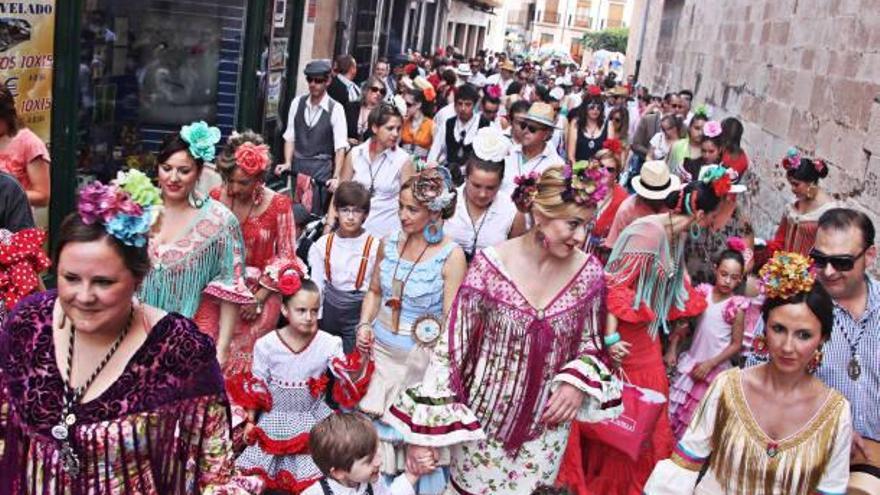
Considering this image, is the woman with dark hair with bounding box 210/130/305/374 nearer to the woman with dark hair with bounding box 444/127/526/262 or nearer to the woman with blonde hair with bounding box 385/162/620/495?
the woman with dark hair with bounding box 444/127/526/262

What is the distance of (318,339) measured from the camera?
18.0 ft

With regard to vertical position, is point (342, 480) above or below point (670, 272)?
below

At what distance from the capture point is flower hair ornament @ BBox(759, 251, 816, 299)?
3.70 metres

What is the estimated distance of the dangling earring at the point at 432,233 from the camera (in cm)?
549

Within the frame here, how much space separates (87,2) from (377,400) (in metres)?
4.45

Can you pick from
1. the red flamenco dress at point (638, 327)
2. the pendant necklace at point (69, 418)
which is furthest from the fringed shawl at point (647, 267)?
the pendant necklace at point (69, 418)

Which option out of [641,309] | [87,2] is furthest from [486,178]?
[87,2]

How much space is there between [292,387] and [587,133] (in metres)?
7.44

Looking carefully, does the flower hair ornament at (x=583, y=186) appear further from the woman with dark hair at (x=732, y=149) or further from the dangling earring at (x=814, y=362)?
the woman with dark hair at (x=732, y=149)

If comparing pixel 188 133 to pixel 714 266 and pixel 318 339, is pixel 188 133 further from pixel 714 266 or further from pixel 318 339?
pixel 714 266

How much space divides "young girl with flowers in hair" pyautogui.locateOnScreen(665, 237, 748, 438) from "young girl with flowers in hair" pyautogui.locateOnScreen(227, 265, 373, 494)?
A: 2111mm

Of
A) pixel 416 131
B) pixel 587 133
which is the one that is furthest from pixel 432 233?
pixel 587 133

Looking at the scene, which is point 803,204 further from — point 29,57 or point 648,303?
point 29,57

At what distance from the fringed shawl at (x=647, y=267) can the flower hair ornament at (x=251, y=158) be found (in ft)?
6.69
